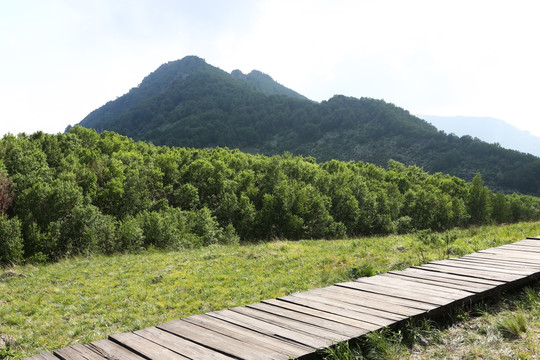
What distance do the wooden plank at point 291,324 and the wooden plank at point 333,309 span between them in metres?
0.43

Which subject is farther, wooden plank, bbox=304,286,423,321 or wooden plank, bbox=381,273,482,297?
wooden plank, bbox=381,273,482,297

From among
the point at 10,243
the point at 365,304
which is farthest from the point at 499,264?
the point at 10,243

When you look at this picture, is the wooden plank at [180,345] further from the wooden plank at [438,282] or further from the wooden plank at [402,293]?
the wooden plank at [438,282]

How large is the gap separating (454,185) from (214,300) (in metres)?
77.2

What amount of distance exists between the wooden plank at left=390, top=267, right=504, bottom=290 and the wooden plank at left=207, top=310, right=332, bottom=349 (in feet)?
10.6

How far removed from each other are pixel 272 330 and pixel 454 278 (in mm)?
3798

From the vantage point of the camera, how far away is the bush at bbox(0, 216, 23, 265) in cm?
2412

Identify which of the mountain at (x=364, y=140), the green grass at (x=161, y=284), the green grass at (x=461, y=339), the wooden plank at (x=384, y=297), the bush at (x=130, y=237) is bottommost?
the bush at (x=130, y=237)

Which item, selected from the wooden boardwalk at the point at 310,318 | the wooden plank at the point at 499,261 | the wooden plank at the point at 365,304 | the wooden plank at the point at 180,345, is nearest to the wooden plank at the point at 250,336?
the wooden boardwalk at the point at 310,318

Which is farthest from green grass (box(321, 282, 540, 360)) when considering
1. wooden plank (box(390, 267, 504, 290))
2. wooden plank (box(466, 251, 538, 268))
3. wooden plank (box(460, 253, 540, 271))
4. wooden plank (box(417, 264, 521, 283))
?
wooden plank (box(466, 251, 538, 268))

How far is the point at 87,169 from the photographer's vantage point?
1593 inches

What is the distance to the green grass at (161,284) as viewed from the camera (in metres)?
10.0

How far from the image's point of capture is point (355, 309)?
16.2 feet

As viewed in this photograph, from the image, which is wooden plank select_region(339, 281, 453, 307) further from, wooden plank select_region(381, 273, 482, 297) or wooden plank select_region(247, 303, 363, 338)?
wooden plank select_region(247, 303, 363, 338)
